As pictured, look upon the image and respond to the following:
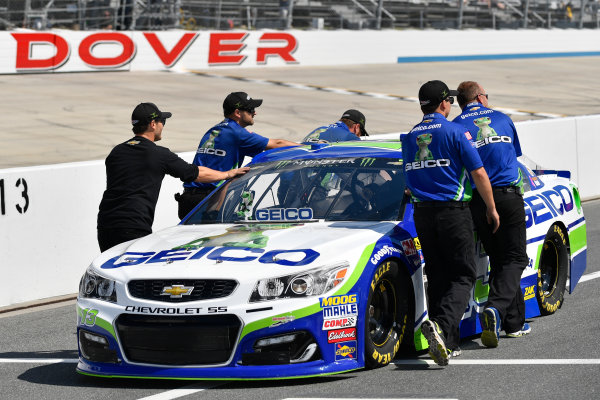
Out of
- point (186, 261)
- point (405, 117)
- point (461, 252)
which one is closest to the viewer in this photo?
point (186, 261)

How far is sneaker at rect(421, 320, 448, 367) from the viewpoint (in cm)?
643

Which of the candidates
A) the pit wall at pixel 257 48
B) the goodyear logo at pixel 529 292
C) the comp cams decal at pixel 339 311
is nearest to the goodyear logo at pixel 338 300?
the comp cams decal at pixel 339 311

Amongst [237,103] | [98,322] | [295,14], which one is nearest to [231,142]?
[237,103]

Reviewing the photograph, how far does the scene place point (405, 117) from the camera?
24.7 metres

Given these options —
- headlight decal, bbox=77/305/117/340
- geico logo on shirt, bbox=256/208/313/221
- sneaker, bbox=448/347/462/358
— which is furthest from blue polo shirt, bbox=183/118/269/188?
sneaker, bbox=448/347/462/358

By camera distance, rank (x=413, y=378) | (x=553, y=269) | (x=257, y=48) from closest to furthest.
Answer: (x=413, y=378)
(x=553, y=269)
(x=257, y=48)

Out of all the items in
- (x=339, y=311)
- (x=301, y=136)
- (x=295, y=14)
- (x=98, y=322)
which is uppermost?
(x=295, y=14)

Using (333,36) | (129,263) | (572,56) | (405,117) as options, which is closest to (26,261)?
(129,263)

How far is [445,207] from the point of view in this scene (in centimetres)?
680

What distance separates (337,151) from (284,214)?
788 mm

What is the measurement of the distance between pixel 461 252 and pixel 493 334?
2.17 feet

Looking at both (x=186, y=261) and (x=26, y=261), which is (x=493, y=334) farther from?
(x=26, y=261)

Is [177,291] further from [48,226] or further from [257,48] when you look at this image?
[257,48]

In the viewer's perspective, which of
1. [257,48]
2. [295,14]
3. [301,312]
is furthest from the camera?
[295,14]
